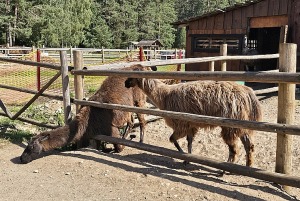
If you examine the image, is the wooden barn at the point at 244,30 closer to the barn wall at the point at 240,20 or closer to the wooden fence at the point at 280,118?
the barn wall at the point at 240,20

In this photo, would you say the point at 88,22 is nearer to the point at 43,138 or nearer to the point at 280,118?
the point at 43,138

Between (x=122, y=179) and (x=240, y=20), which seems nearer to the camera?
(x=122, y=179)

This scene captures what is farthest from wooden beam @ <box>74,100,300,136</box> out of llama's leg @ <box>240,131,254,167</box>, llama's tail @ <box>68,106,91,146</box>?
llama's tail @ <box>68,106,91,146</box>

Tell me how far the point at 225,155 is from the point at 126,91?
6.97ft

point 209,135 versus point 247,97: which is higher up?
point 247,97

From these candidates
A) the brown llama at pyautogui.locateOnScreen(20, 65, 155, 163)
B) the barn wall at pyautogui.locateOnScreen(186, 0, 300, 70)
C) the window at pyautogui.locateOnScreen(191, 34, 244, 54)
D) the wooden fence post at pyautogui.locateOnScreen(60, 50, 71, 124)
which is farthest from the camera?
the window at pyautogui.locateOnScreen(191, 34, 244, 54)

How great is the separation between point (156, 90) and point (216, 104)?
3.67 feet

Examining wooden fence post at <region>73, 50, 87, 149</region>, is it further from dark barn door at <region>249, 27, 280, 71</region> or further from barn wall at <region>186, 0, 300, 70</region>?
dark barn door at <region>249, 27, 280, 71</region>

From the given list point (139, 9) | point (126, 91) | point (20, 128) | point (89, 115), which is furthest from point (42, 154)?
point (139, 9)

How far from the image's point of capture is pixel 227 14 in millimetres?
15008

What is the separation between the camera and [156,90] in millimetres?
6000

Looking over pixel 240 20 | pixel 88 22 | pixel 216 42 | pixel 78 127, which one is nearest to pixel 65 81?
pixel 78 127

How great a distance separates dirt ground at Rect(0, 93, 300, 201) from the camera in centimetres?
425

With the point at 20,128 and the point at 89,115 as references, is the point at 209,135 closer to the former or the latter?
the point at 89,115
